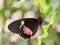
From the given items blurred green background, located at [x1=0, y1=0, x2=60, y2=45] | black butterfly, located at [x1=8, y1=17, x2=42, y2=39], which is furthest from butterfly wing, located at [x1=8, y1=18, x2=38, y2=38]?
blurred green background, located at [x1=0, y1=0, x2=60, y2=45]

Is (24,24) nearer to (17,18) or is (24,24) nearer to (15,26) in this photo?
(15,26)

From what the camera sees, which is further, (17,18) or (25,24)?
(17,18)

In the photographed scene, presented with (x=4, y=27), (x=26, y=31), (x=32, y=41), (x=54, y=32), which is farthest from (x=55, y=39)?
(x=26, y=31)

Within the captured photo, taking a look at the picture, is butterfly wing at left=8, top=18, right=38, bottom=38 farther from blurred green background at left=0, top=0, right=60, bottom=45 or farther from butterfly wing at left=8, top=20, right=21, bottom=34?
blurred green background at left=0, top=0, right=60, bottom=45

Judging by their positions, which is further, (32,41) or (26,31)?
(32,41)

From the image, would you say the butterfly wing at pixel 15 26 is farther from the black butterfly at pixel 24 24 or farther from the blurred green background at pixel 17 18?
the blurred green background at pixel 17 18

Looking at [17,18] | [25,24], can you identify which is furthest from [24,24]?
[17,18]

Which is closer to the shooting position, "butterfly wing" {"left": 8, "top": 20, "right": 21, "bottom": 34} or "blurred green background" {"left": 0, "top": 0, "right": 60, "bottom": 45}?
"butterfly wing" {"left": 8, "top": 20, "right": 21, "bottom": 34}

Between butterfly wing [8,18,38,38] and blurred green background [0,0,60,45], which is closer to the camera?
butterfly wing [8,18,38,38]

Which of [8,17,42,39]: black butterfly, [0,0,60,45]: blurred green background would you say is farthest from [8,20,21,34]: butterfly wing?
[0,0,60,45]: blurred green background

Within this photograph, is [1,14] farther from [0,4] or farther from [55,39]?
[55,39]

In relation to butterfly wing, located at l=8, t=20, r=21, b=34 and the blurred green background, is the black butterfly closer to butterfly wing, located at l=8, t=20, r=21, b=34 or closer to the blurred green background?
butterfly wing, located at l=8, t=20, r=21, b=34
